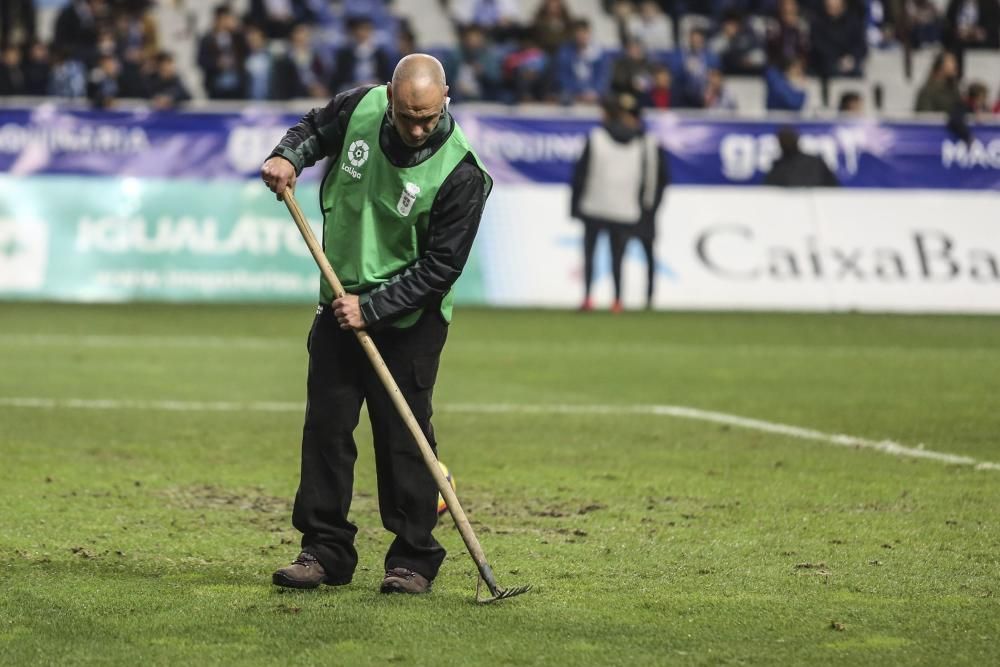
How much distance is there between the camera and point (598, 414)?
40.2ft

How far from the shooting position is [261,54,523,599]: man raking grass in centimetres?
647


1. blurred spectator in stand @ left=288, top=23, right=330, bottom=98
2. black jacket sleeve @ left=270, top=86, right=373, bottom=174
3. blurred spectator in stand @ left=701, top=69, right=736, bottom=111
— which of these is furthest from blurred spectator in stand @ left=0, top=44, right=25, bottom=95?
black jacket sleeve @ left=270, top=86, right=373, bottom=174

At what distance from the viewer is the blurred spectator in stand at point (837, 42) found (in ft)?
86.1

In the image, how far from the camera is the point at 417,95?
6207 mm

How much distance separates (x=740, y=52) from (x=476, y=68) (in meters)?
4.13

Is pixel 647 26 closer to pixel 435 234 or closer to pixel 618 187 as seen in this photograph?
pixel 618 187

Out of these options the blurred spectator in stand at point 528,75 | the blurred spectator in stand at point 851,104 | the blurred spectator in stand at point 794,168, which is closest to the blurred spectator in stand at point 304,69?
the blurred spectator in stand at point 528,75

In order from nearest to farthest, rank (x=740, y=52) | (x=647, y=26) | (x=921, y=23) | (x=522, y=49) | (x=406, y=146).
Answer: (x=406, y=146)
(x=522, y=49)
(x=740, y=52)
(x=647, y=26)
(x=921, y=23)

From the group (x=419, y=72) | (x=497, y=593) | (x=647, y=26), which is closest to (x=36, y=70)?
(x=647, y=26)

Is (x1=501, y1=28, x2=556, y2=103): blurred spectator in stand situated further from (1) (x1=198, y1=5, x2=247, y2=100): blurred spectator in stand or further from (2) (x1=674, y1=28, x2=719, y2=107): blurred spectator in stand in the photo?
(1) (x1=198, y1=5, x2=247, y2=100): blurred spectator in stand

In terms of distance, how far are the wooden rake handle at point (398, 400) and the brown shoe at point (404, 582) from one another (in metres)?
0.21

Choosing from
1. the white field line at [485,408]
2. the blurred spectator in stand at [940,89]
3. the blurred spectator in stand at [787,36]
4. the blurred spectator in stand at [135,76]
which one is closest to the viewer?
the white field line at [485,408]

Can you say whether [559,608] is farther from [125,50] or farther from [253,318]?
[125,50]

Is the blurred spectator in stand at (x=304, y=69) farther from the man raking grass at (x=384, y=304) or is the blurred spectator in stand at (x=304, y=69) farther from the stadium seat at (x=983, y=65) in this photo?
the man raking grass at (x=384, y=304)
